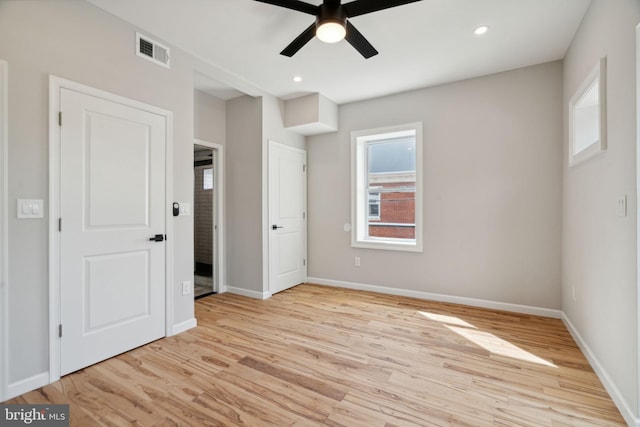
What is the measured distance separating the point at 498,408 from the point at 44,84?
371cm

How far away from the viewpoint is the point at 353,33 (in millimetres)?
2293

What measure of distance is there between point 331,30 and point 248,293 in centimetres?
340

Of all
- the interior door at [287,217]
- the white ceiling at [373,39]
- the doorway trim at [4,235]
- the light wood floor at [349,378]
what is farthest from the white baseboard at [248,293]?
the white ceiling at [373,39]

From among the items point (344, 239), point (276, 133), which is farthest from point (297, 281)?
point (276, 133)

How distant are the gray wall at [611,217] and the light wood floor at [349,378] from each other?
0.32 meters

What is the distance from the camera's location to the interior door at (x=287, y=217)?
427 centimetres

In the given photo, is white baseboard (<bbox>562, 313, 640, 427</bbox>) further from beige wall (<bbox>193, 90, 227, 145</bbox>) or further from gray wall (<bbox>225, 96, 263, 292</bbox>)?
beige wall (<bbox>193, 90, 227, 145</bbox>)

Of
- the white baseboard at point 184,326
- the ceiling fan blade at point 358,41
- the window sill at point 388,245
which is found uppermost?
the ceiling fan blade at point 358,41

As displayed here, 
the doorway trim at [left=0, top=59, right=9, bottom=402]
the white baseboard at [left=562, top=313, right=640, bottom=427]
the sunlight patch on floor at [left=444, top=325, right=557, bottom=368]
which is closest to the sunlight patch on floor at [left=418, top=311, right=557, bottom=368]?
the sunlight patch on floor at [left=444, top=325, right=557, bottom=368]

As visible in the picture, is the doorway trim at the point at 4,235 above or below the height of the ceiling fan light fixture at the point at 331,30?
below

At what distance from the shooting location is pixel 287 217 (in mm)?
4535

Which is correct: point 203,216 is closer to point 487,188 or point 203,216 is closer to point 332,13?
point 332,13

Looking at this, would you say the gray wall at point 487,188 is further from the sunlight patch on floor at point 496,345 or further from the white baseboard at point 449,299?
the sunlight patch on floor at point 496,345

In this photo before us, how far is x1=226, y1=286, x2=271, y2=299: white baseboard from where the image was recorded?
410 cm
